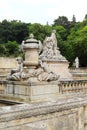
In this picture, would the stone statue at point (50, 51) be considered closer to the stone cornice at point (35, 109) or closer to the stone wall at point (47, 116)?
the stone wall at point (47, 116)

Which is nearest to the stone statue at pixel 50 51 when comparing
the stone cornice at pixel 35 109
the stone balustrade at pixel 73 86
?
the stone balustrade at pixel 73 86

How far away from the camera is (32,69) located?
9.53 metres

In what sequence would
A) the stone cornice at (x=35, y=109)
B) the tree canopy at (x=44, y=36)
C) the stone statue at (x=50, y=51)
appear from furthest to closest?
the tree canopy at (x=44, y=36) < the stone statue at (x=50, y=51) < the stone cornice at (x=35, y=109)

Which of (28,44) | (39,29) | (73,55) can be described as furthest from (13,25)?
(28,44)

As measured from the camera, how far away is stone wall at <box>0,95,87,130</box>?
643 centimetres

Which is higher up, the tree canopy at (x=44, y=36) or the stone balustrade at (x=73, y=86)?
the tree canopy at (x=44, y=36)

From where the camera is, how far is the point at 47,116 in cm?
736

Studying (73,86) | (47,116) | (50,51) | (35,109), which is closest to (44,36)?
(50,51)

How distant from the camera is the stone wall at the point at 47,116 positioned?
21.1 ft

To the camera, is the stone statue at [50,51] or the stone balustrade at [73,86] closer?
the stone balustrade at [73,86]

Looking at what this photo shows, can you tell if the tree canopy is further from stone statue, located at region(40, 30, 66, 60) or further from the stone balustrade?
the stone balustrade

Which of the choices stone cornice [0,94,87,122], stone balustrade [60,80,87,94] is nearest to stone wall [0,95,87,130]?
stone cornice [0,94,87,122]

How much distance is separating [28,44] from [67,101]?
106 inches

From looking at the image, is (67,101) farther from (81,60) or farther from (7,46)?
(7,46)
